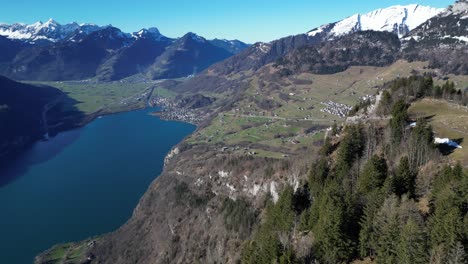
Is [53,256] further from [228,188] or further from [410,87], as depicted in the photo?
[410,87]

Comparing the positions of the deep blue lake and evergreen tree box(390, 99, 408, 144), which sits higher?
evergreen tree box(390, 99, 408, 144)

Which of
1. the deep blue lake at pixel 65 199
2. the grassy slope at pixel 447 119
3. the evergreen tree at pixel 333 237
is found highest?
the grassy slope at pixel 447 119

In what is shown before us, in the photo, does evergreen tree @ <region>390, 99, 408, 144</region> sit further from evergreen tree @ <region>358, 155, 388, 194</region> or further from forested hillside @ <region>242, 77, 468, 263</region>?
evergreen tree @ <region>358, 155, 388, 194</region>

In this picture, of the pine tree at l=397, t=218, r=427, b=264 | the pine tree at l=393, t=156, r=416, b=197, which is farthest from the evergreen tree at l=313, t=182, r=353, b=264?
the pine tree at l=393, t=156, r=416, b=197

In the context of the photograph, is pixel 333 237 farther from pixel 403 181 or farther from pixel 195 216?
pixel 195 216

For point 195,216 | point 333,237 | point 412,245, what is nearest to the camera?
point 412,245

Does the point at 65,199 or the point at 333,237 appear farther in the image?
the point at 65,199

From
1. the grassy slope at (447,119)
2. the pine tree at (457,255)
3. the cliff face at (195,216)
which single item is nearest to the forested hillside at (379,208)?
the pine tree at (457,255)

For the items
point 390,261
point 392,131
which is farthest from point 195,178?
point 390,261

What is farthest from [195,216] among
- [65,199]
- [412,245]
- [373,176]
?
[412,245]

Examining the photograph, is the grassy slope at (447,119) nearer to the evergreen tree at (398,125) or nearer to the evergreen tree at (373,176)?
the evergreen tree at (398,125)
